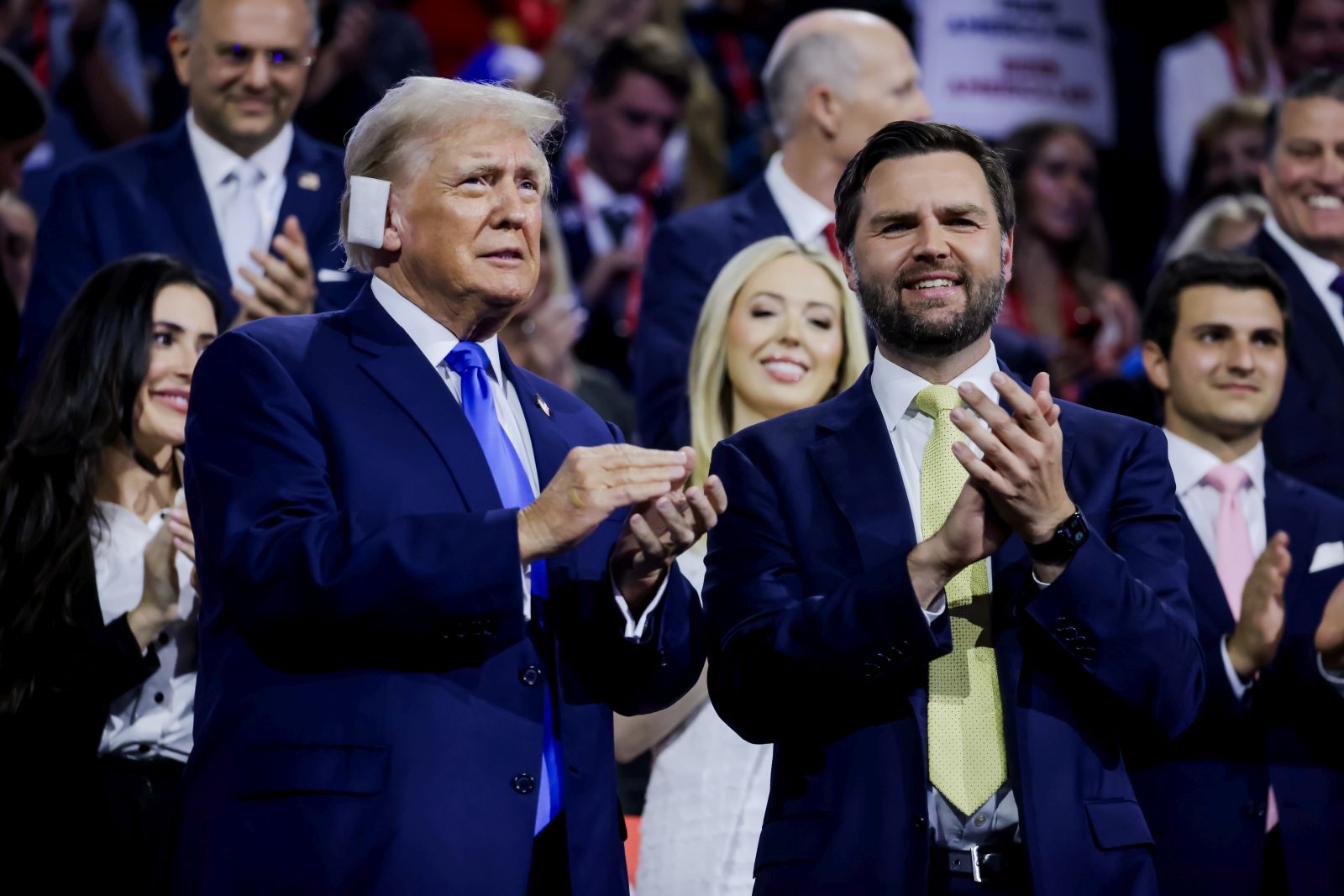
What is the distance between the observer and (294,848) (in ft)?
7.99

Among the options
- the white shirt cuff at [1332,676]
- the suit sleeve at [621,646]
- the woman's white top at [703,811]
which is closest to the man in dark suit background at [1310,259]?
the white shirt cuff at [1332,676]

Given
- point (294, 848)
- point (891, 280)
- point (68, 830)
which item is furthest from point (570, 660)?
point (68, 830)

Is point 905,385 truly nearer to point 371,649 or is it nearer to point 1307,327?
point 371,649

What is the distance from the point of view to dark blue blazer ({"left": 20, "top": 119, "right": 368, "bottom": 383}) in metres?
4.36

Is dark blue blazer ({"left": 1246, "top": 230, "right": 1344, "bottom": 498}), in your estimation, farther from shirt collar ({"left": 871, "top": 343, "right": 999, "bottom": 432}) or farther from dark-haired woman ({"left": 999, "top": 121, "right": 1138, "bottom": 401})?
shirt collar ({"left": 871, "top": 343, "right": 999, "bottom": 432})

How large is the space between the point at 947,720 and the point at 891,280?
2.28 feet

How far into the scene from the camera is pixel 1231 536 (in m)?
3.99

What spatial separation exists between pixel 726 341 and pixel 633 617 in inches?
68.3

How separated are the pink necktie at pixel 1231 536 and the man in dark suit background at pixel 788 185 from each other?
1243 mm

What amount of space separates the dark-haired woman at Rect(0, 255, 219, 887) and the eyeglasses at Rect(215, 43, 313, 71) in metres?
0.88

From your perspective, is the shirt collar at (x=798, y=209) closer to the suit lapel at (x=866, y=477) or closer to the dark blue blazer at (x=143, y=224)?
the dark blue blazer at (x=143, y=224)

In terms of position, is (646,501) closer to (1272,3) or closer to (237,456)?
(237,456)

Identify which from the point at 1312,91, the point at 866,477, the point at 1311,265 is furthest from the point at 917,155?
the point at 1312,91

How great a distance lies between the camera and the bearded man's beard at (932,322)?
9.12 ft
